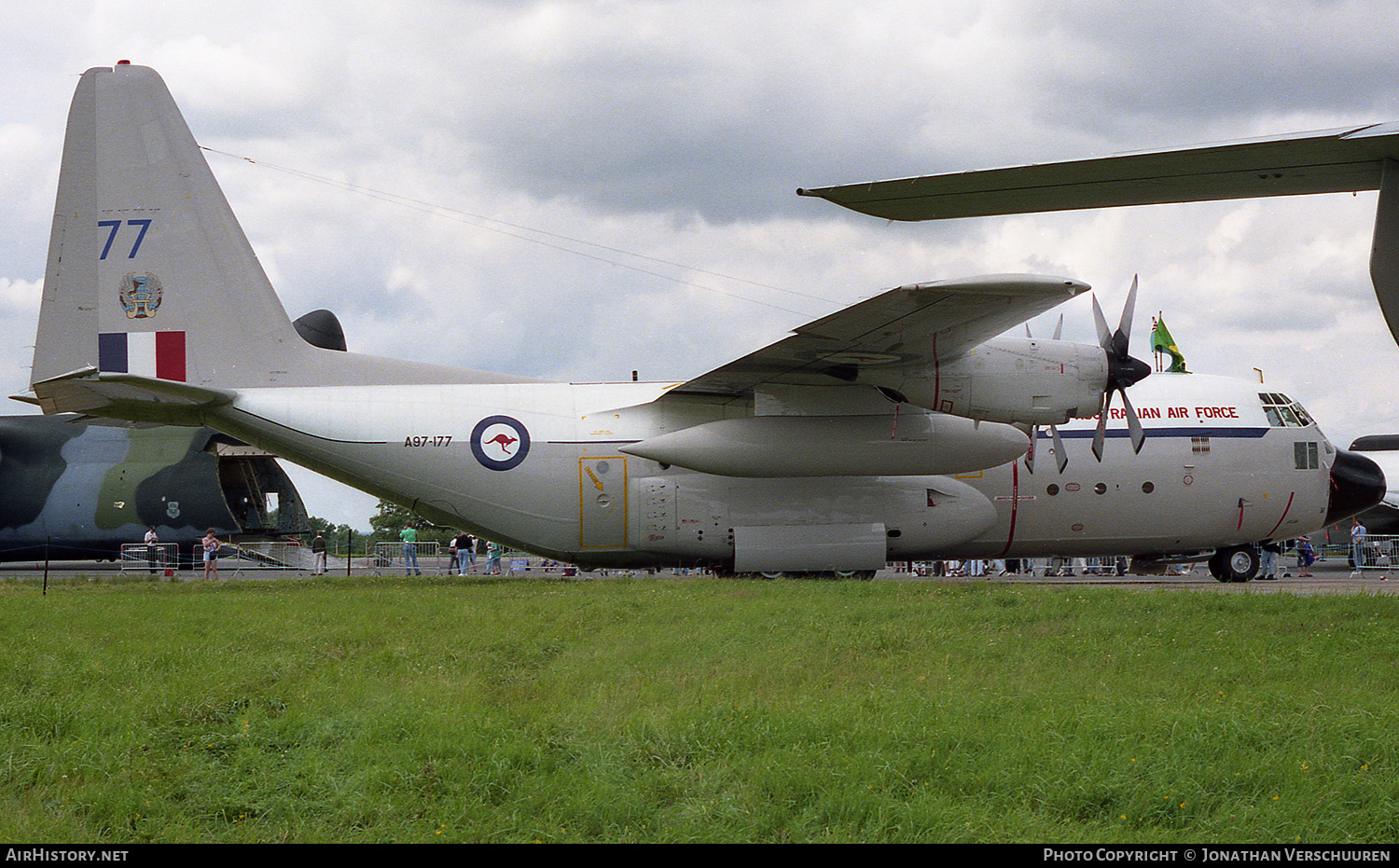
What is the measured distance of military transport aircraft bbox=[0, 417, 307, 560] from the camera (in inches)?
1149

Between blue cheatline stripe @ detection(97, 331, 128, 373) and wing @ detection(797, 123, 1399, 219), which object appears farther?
blue cheatline stripe @ detection(97, 331, 128, 373)

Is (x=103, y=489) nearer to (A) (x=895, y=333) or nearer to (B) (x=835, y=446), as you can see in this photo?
(B) (x=835, y=446)

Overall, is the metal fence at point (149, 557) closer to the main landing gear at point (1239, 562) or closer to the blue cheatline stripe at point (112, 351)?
the blue cheatline stripe at point (112, 351)

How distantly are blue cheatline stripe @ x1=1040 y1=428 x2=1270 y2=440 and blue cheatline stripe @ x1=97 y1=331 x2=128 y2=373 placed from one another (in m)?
16.2

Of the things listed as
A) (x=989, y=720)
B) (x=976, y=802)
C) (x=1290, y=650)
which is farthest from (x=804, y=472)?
(x=976, y=802)

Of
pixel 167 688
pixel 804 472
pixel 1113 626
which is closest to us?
pixel 167 688

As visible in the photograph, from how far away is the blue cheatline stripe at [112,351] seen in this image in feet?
57.4

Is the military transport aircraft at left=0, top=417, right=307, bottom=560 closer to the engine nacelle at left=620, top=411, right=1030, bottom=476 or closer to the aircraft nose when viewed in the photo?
the engine nacelle at left=620, top=411, right=1030, bottom=476

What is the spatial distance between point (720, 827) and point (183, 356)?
1563 cm

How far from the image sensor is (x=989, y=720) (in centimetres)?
715

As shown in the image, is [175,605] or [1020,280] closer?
[1020,280]

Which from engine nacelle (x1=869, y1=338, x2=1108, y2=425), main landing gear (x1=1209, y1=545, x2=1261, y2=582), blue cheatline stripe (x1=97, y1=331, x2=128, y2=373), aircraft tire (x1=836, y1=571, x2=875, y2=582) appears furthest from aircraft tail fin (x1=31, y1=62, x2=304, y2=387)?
main landing gear (x1=1209, y1=545, x2=1261, y2=582)

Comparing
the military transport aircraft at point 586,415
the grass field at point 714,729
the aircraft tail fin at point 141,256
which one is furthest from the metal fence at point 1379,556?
the aircraft tail fin at point 141,256
